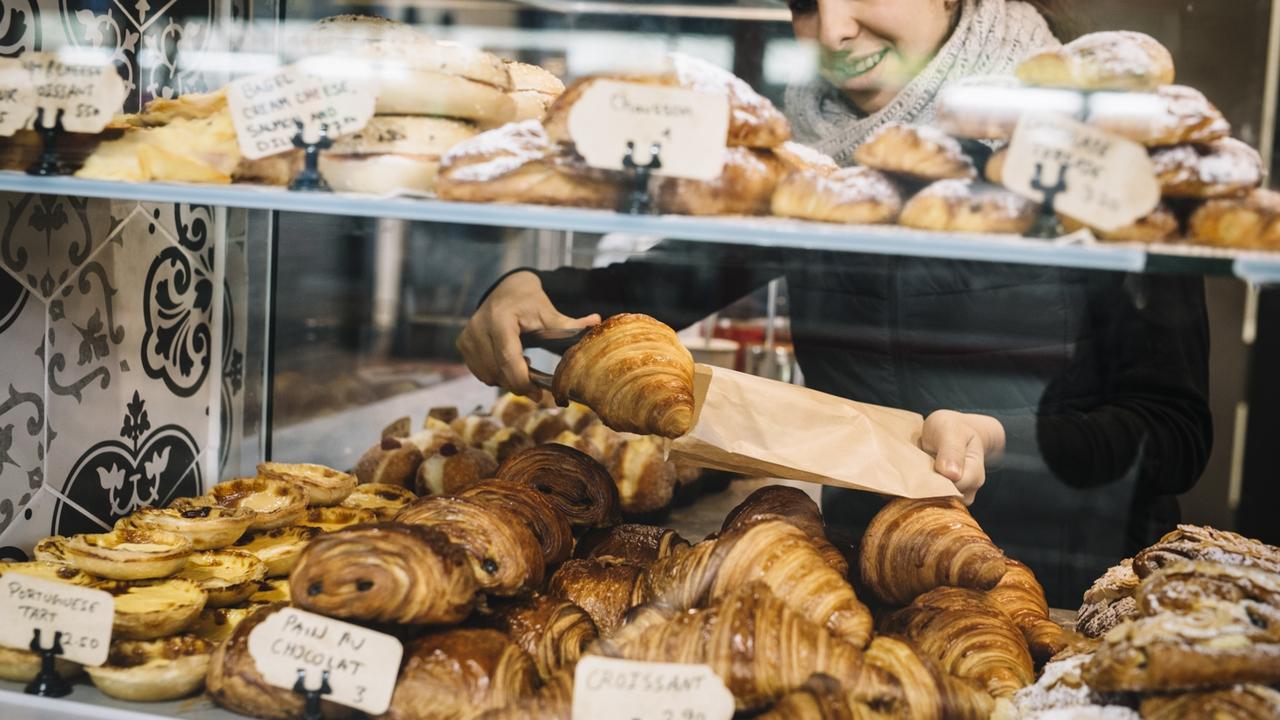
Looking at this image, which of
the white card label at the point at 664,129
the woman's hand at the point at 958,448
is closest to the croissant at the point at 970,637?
the woman's hand at the point at 958,448

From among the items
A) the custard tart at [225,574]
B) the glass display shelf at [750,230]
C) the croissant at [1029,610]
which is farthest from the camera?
the custard tart at [225,574]

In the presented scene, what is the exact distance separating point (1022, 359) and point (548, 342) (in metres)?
0.98

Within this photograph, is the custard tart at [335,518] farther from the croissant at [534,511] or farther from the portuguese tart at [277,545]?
the croissant at [534,511]

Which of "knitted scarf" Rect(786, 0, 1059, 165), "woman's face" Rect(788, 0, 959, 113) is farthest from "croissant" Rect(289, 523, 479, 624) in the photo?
"woman's face" Rect(788, 0, 959, 113)

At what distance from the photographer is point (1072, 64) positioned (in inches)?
50.6

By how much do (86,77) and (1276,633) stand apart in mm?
1772

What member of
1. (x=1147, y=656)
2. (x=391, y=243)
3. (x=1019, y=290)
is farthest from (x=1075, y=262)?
(x=391, y=243)

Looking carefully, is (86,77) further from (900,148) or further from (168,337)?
(900,148)

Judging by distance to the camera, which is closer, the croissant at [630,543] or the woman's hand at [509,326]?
the croissant at [630,543]

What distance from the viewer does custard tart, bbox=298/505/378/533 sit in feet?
6.48

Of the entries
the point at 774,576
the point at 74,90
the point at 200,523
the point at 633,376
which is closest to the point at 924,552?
the point at 774,576

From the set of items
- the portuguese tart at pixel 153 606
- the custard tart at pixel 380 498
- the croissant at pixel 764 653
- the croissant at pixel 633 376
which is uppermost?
the croissant at pixel 633 376

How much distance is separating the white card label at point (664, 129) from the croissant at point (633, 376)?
47 cm

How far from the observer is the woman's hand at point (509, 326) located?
81.9 inches
